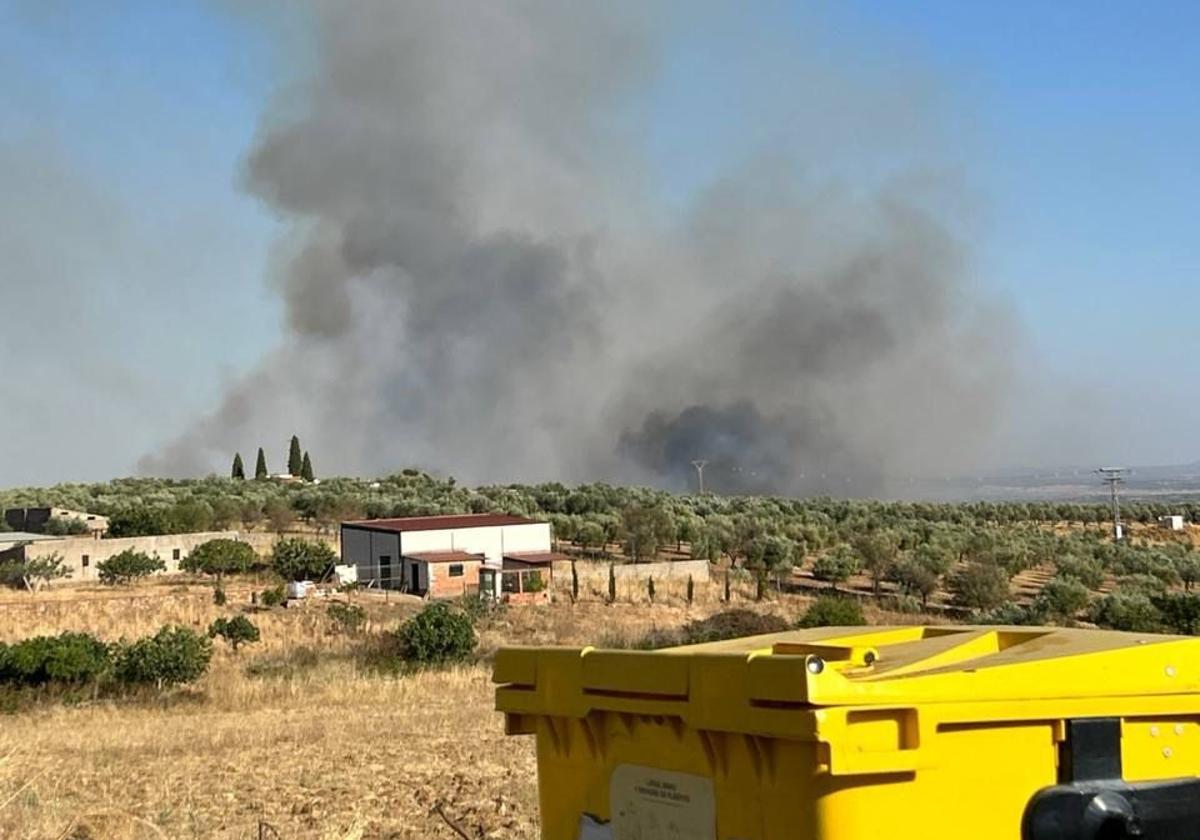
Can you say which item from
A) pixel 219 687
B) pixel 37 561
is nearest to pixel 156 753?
pixel 219 687

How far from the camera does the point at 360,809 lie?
895 centimetres

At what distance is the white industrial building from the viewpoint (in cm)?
3853

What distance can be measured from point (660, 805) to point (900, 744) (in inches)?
34.0

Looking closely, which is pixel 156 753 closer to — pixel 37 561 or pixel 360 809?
pixel 360 809

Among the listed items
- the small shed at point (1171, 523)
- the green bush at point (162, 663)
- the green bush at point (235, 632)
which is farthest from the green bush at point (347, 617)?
the small shed at point (1171, 523)

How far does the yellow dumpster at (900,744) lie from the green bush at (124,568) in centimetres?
4109

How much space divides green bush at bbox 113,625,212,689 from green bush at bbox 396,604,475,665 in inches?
179

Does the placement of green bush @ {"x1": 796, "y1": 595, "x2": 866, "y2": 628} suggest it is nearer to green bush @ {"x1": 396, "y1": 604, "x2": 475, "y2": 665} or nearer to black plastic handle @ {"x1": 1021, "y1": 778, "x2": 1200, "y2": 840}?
green bush @ {"x1": 396, "y1": 604, "x2": 475, "y2": 665}

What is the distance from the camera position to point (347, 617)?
97.0 ft

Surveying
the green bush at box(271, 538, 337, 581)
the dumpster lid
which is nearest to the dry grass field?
the dumpster lid

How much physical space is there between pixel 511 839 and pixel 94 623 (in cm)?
2508

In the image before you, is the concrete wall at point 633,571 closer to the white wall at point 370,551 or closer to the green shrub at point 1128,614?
the white wall at point 370,551

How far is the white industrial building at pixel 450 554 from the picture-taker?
38.5 meters

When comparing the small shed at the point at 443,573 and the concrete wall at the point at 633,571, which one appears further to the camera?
the concrete wall at the point at 633,571
